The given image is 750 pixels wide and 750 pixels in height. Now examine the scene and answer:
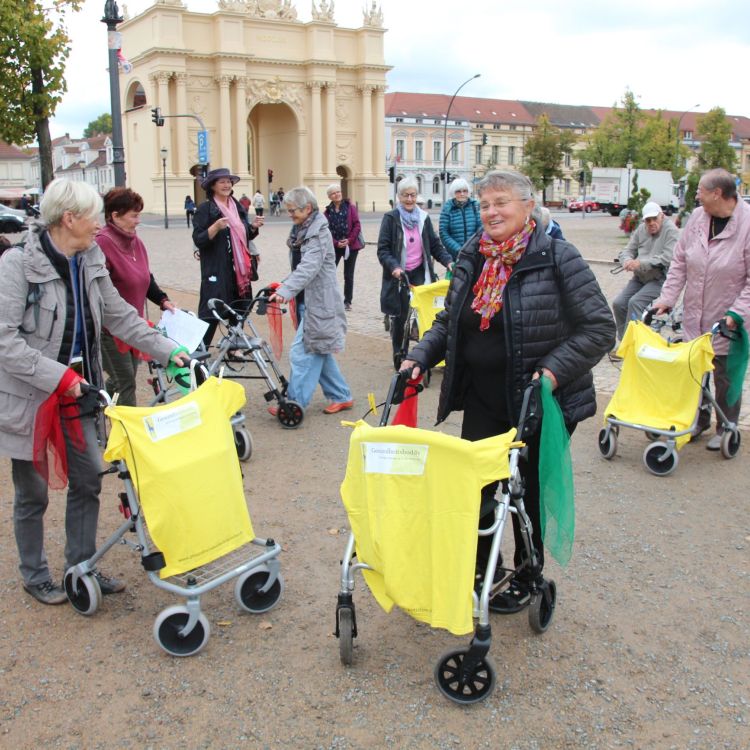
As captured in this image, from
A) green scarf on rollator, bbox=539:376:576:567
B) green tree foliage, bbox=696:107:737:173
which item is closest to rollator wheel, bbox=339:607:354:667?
green scarf on rollator, bbox=539:376:576:567

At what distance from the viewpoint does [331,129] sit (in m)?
64.7

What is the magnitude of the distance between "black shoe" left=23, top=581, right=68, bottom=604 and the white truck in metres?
52.5

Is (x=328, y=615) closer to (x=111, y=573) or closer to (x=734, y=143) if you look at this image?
(x=111, y=573)

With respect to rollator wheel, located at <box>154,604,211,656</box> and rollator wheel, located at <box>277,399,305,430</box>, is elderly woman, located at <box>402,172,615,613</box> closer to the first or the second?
rollator wheel, located at <box>154,604,211,656</box>

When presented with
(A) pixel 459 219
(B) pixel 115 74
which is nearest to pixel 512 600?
(A) pixel 459 219

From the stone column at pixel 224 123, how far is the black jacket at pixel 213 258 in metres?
55.3

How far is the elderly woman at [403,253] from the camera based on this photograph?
29.2 ft

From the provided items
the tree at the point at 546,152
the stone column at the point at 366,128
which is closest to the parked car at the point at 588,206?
the tree at the point at 546,152

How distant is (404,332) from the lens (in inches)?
353

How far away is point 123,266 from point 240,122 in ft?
194

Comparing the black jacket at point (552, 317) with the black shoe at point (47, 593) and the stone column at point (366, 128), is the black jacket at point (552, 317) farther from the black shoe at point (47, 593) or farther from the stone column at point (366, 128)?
the stone column at point (366, 128)

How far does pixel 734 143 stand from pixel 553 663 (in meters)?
138

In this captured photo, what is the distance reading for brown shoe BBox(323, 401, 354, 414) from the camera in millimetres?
7590

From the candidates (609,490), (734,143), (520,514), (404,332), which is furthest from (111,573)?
(734,143)
